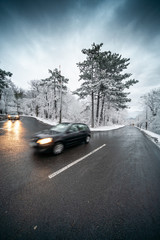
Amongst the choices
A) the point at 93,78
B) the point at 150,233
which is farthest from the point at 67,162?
the point at 93,78

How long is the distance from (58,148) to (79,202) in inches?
96.2

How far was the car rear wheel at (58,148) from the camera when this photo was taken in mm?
3909

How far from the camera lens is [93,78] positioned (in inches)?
550

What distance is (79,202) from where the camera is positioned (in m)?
1.86

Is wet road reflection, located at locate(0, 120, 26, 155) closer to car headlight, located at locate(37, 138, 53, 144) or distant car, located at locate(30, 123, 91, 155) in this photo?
distant car, located at locate(30, 123, 91, 155)

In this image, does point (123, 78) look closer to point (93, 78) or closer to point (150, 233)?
point (93, 78)

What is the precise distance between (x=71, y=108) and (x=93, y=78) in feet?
58.6

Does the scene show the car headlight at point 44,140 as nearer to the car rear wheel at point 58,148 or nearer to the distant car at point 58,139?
the distant car at point 58,139

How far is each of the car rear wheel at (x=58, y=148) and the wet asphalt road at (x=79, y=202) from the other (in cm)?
80

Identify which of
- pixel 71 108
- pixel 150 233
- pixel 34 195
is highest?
pixel 71 108

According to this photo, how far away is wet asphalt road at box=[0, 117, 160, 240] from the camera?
141 centimetres

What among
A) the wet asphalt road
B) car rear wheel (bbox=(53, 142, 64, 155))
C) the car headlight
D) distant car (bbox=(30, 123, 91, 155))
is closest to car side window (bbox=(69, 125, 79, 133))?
distant car (bbox=(30, 123, 91, 155))

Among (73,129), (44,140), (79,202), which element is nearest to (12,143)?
(44,140)

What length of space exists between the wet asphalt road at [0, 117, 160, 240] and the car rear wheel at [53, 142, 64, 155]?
0.80 meters
